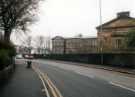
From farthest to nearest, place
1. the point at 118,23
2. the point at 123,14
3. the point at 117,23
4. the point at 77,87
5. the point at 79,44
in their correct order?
the point at 79,44, the point at 123,14, the point at 117,23, the point at 118,23, the point at 77,87

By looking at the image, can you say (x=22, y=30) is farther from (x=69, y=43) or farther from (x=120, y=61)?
(x=69, y=43)

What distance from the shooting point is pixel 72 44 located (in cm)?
13288

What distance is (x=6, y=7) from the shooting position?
2633 centimetres

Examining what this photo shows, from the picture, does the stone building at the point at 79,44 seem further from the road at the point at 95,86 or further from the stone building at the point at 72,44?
the road at the point at 95,86

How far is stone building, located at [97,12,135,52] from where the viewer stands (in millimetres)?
72062

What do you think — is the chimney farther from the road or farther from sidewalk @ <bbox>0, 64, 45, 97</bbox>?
sidewalk @ <bbox>0, 64, 45, 97</bbox>

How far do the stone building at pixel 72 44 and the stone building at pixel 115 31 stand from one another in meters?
36.6

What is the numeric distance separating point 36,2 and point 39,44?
118906mm

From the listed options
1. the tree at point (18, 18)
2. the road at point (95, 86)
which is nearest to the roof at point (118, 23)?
the tree at point (18, 18)

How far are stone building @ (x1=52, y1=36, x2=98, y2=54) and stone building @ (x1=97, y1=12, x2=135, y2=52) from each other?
36576mm

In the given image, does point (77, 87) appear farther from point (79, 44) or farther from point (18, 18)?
point (79, 44)

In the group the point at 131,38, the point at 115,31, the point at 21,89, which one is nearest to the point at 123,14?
the point at 115,31

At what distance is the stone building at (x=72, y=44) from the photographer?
123062mm

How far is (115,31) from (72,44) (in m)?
56.4
